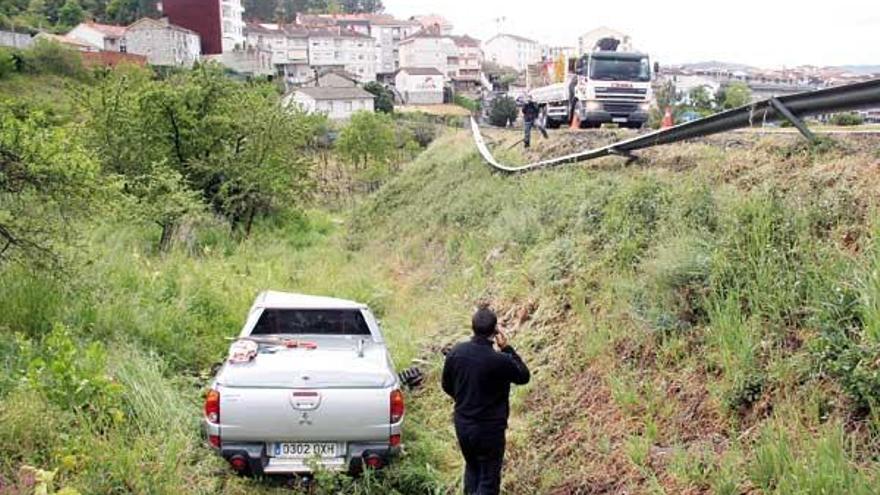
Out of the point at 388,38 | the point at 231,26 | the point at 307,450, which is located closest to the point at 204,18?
the point at 231,26

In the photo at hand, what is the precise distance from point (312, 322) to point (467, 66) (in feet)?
368

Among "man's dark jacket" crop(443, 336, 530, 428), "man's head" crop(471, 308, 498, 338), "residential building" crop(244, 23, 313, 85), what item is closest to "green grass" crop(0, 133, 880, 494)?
"man's dark jacket" crop(443, 336, 530, 428)

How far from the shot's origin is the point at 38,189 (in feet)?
31.4

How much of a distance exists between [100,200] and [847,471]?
34.3ft

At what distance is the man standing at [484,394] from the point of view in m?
5.13

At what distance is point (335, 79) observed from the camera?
262 ft

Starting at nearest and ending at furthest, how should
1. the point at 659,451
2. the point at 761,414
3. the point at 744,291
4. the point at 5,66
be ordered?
the point at 761,414
the point at 659,451
the point at 744,291
the point at 5,66

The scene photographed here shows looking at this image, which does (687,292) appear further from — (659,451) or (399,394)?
(399,394)

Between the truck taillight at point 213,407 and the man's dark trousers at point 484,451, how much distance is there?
2.02 m

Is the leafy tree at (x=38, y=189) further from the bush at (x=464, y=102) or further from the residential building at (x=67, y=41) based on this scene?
the bush at (x=464, y=102)

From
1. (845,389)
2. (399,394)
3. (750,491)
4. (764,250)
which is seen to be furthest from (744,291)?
(399,394)

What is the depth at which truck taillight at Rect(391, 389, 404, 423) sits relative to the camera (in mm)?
5975

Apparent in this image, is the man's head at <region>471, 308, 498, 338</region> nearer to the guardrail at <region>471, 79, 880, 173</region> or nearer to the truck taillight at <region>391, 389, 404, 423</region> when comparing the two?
the truck taillight at <region>391, 389, 404, 423</region>

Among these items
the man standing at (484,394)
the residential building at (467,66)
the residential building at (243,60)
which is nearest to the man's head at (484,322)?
the man standing at (484,394)
